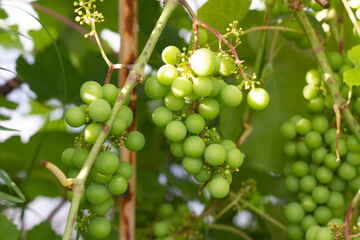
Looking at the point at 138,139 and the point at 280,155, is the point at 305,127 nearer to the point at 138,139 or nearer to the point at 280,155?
the point at 280,155

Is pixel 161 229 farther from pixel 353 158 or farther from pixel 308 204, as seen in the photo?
pixel 353 158

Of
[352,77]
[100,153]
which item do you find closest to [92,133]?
[100,153]

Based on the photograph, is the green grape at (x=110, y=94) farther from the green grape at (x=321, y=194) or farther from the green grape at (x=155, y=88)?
the green grape at (x=321, y=194)

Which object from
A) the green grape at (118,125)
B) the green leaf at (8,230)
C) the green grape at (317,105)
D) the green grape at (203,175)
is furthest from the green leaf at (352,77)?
the green leaf at (8,230)

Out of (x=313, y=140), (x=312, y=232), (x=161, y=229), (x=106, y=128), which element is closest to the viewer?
(x=106, y=128)

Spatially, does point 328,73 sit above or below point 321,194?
above

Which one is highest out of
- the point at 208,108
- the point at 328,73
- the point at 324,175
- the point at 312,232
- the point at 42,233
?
the point at 328,73

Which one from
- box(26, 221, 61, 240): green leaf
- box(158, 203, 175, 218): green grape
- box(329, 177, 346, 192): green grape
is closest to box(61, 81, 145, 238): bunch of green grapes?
box(26, 221, 61, 240): green leaf

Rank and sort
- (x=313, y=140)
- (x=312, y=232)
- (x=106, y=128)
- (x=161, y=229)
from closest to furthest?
(x=106, y=128), (x=312, y=232), (x=313, y=140), (x=161, y=229)
